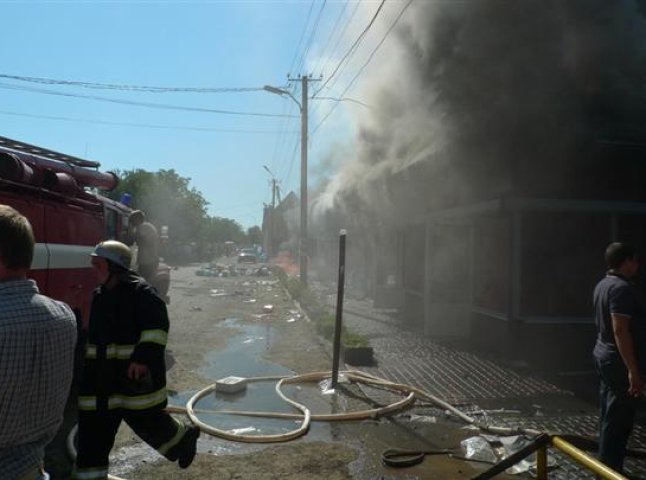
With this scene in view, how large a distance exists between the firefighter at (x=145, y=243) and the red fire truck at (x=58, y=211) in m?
1.11

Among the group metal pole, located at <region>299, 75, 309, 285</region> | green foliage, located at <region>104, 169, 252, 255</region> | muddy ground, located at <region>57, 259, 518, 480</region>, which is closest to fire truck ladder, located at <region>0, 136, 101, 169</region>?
muddy ground, located at <region>57, 259, 518, 480</region>

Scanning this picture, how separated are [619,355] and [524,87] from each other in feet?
17.8

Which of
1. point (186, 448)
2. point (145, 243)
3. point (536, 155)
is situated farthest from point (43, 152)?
point (536, 155)

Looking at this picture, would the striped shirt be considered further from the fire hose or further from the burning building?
the burning building

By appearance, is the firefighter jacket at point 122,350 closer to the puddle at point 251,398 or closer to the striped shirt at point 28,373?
the striped shirt at point 28,373

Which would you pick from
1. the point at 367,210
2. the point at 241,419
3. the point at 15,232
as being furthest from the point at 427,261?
the point at 15,232

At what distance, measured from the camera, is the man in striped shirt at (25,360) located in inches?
71.8

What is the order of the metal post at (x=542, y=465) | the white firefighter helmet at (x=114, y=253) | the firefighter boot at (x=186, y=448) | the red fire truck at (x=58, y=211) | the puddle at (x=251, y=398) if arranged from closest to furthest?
1. the metal post at (x=542, y=465)
2. the white firefighter helmet at (x=114, y=253)
3. the firefighter boot at (x=186, y=448)
4. the red fire truck at (x=58, y=211)
5. the puddle at (x=251, y=398)

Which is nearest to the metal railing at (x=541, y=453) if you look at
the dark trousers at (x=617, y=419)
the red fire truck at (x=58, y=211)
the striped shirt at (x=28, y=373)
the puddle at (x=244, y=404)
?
the dark trousers at (x=617, y=419)

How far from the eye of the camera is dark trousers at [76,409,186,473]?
3270mm

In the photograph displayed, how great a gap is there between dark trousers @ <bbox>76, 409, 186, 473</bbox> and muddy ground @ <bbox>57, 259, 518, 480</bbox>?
0.88 meters

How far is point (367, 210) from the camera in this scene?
17.1 metres

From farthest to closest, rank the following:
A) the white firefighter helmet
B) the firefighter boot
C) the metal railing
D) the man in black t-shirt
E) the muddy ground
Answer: the muddy ground, the man in black t-shirt, the firefighter boot, the white firefighter helmet, the metal railing

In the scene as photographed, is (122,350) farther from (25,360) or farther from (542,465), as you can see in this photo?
(542,465)
